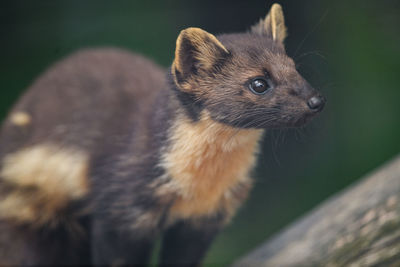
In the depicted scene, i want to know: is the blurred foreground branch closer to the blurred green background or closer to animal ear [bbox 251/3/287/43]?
the blurred green background

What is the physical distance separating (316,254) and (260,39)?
3.40 feet

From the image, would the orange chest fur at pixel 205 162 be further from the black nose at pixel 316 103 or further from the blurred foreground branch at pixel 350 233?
the blurred foreground branch at pixel 350 233

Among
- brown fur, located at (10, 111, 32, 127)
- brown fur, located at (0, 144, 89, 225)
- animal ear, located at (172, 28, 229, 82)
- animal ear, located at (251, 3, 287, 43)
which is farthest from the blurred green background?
brown fur, located at (0, 144, 89, 225)

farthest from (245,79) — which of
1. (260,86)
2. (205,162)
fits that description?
(205,162)

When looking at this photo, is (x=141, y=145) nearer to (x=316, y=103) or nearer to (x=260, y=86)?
(x=260, y=86)

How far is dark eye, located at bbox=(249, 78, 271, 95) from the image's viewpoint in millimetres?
1591

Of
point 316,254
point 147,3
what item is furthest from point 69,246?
point 147,3

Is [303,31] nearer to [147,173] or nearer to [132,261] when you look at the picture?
[147,173]

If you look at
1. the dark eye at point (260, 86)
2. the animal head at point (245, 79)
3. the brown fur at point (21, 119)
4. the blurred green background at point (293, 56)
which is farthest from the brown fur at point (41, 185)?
the dark eye at point (260, 86)

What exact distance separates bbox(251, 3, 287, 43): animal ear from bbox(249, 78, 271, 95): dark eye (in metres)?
0.14

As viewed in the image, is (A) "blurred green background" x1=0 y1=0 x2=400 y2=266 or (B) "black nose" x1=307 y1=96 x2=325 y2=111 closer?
(B) "black nose" x1=307 y1=96 x2=325 y2=111

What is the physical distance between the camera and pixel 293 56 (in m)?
1.55

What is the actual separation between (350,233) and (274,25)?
3.20ft

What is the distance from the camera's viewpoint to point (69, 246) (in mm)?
2498
